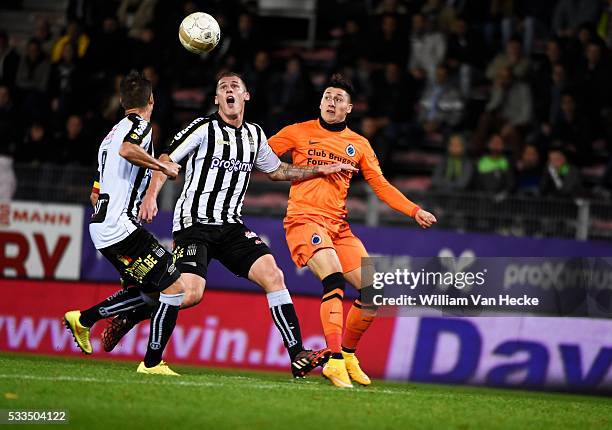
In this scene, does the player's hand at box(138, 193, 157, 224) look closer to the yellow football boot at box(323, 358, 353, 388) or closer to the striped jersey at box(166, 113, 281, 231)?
the striped jersey at box(166, 113, 281, 231)

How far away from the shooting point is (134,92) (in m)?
9.83

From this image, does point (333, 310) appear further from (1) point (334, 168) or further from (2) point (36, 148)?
(2) point (36, 148)

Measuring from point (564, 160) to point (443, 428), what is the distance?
8.67 meters

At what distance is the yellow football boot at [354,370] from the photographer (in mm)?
10570

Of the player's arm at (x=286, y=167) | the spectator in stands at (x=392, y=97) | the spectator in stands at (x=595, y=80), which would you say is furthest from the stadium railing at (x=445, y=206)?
the player's arm at (x=286, y=167)

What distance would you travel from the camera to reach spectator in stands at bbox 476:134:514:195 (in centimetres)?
1591

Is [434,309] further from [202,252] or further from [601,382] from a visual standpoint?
[202,252]

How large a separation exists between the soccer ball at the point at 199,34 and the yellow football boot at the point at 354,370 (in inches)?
123

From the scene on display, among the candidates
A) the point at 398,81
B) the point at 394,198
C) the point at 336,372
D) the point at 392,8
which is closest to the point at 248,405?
the point at 336,372

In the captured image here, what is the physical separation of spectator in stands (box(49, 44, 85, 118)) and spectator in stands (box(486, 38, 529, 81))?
20.9ft

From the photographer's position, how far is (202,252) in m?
10.1

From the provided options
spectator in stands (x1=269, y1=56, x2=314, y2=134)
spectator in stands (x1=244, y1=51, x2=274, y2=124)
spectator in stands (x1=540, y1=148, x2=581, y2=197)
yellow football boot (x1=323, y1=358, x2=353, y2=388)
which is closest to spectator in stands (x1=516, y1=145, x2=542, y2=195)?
spectator in stands (x1=540, y1=148, x2=581, y2=197)

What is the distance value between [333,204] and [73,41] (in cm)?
1045

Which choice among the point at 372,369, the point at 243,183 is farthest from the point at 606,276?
the point at 243,183
